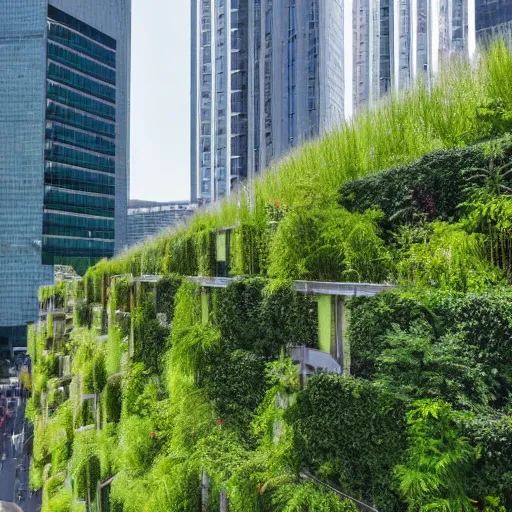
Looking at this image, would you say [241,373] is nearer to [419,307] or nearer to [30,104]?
[419,307]

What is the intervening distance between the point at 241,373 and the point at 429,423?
1.35m

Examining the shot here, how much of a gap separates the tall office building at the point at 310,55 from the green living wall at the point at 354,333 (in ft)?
16.6

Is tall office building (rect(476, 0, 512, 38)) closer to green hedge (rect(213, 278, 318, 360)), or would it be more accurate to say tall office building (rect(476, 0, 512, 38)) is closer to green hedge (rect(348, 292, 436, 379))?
green hedge (rect(213, 278, 318, 360))

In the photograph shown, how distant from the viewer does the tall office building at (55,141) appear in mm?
22875

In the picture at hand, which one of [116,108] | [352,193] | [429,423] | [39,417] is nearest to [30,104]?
[116,108]

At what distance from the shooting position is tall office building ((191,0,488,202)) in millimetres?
10031

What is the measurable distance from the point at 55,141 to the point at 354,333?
81.8 ft

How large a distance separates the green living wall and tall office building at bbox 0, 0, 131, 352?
70.7 ft

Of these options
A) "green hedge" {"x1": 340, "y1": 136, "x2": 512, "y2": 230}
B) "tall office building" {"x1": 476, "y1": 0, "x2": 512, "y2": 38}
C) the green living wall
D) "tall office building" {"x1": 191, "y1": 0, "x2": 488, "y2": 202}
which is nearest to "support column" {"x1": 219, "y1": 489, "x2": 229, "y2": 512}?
the green living wall

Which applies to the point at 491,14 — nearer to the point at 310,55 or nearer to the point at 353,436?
the point at 310,55

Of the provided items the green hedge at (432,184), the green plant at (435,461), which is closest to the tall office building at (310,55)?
the green hedge at (432,184)

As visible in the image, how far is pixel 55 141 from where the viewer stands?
2391 cm

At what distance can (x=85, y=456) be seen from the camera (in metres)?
5.54

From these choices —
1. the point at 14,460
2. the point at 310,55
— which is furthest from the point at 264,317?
the point at 14,460
